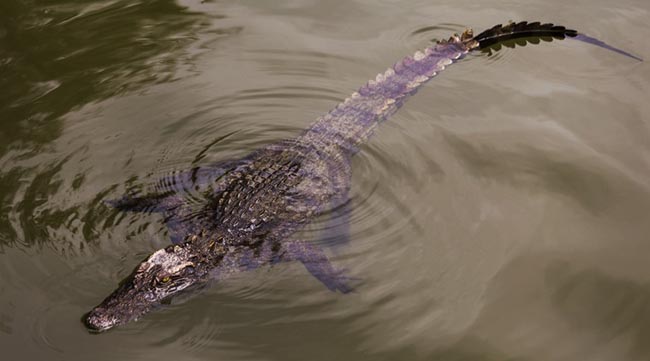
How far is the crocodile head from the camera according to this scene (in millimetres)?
3824

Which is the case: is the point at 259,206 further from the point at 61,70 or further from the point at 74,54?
the point at 74,54

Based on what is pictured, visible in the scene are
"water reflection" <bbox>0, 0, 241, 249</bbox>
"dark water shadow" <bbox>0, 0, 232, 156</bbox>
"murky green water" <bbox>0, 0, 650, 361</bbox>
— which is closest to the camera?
"murky green water" <bbox>0, 0, 650, 361</bbox>

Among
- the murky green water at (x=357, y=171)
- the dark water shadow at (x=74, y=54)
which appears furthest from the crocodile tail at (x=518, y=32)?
the dark water shadow at (x=74, y=54)

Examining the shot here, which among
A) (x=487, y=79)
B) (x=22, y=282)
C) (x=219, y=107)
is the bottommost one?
(x=22, y=282)

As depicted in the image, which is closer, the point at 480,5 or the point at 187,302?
the point at 187,302

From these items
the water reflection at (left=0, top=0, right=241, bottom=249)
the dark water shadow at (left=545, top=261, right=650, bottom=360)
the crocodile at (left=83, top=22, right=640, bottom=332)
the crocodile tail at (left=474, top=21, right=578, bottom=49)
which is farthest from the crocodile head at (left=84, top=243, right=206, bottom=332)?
the crocodile tail at (left=474, top=21, right=578, bottom=49)

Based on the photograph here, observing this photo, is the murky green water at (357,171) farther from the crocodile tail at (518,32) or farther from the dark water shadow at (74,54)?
the crocodile tail at (518,32)

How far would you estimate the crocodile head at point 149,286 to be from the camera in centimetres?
382

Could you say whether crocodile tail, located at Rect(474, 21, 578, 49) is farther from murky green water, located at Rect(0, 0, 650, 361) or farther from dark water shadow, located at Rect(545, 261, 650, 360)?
dark water shadow, located at Rect(545, 261, 650, 360)

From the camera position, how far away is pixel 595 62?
6.05 metres

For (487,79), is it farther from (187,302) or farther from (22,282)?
(22,282)

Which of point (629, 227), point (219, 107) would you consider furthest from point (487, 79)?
point (219, 107)

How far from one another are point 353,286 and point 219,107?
7.09ft

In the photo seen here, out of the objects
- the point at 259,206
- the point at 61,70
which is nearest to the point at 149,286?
the point at 259,206
